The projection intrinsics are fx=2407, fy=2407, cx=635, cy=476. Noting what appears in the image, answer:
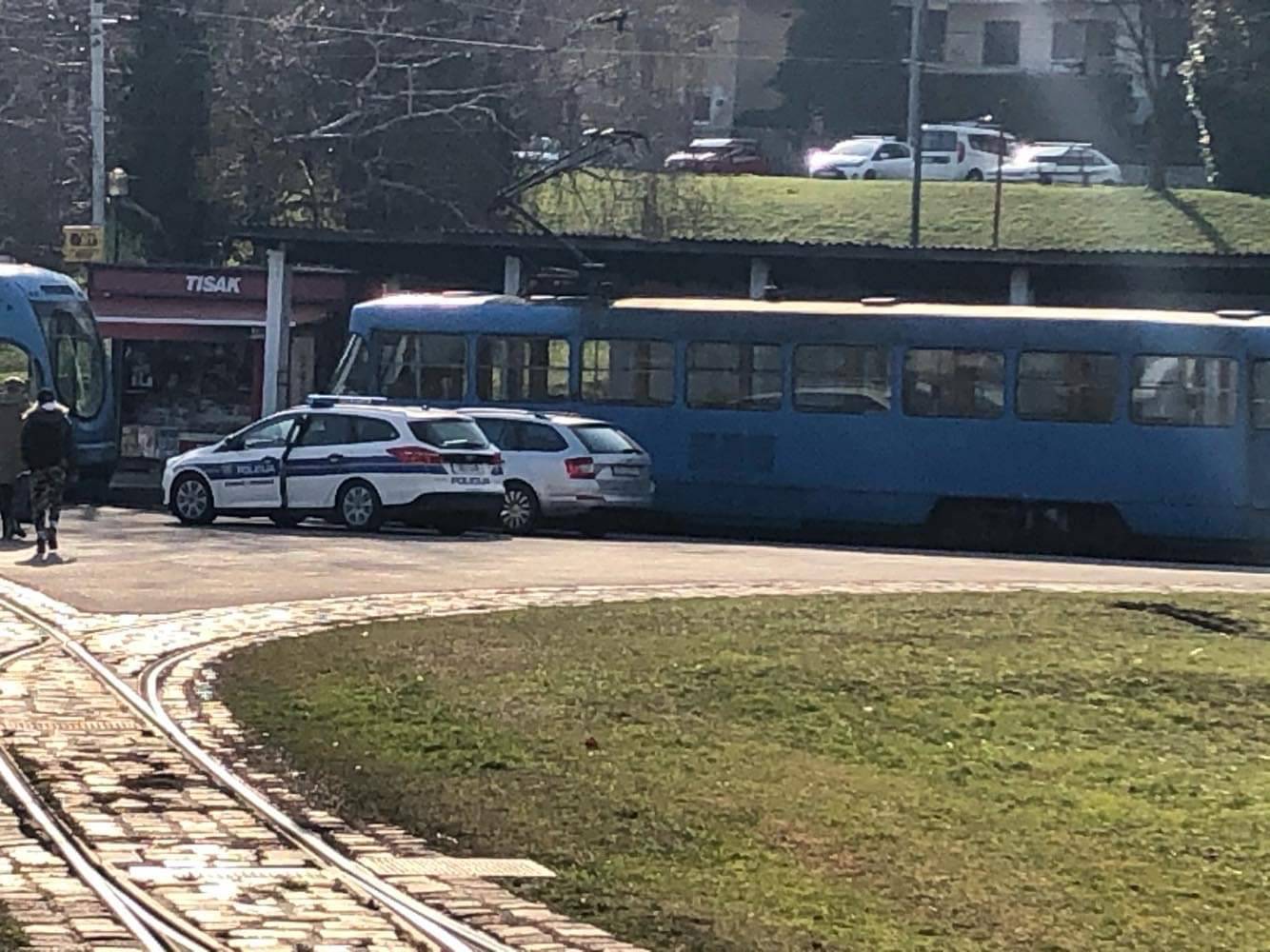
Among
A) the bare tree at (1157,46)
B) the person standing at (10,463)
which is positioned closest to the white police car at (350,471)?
the person standing at (10,463)

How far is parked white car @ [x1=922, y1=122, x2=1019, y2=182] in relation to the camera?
63.9 meters

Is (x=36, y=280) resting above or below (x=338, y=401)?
above

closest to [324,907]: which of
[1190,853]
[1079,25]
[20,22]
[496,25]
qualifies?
[1190,853]

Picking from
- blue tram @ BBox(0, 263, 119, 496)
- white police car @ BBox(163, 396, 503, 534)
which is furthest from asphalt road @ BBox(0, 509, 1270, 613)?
blue tram @ BBox(0, 263, 119, 496)

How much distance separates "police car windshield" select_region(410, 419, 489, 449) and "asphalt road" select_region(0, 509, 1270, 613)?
1.05 metres

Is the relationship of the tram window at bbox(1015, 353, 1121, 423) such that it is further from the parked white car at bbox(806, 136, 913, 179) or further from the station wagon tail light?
the parked white car at bbox(806, 136, 913, 179)

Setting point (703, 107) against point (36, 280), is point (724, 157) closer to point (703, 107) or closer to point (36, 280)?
point (703, 107)

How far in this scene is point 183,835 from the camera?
967cm

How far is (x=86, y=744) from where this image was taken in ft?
38.6

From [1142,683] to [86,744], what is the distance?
5822 mm

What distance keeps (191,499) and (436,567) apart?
7.26 m

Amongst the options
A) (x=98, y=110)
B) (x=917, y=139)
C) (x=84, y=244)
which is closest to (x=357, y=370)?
(x=84, y=244)

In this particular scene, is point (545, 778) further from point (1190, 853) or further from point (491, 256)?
point (491, 256)

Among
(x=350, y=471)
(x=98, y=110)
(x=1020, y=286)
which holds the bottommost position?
(x=350, y=471)
